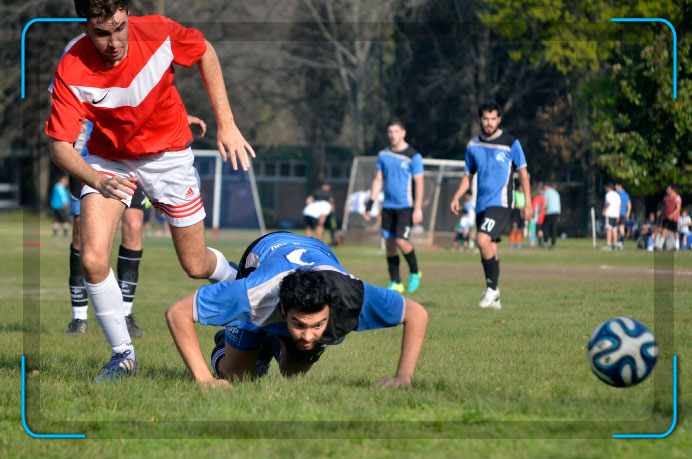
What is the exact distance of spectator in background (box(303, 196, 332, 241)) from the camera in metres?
27.5

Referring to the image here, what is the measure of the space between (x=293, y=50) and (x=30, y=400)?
1581 inches

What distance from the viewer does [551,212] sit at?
14.6 m

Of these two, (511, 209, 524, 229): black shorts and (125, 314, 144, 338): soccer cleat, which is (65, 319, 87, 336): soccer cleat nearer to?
(125, 314, 144, 338): soccer cleat

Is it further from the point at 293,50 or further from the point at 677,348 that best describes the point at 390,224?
the point at 293,50

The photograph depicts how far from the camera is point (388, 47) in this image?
42062 mm

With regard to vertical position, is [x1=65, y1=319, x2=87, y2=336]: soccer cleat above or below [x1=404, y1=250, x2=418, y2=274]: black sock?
below

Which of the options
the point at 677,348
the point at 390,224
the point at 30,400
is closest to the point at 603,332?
the point at 677,348

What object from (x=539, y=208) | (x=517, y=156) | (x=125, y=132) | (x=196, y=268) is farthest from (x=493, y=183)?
(x=125, y=132)

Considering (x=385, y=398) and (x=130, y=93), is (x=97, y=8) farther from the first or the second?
(x=385, y=398)

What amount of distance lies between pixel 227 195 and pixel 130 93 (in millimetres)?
22518

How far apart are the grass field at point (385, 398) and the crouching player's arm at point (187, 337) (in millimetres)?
115

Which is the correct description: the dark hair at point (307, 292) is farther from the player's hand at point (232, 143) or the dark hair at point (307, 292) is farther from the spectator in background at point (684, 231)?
the spectator in background at point (684, 231)

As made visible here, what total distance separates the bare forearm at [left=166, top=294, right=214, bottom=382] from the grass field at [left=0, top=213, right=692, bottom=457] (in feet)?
0.44

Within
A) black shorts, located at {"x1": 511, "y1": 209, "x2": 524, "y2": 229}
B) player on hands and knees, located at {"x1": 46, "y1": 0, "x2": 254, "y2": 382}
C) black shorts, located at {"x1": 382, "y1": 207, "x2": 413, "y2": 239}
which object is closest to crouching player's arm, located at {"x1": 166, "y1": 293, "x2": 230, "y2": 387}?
player on hands and knees, located at {"x1": 46, "y1": 0, "x2": 254, "y2": 382}
